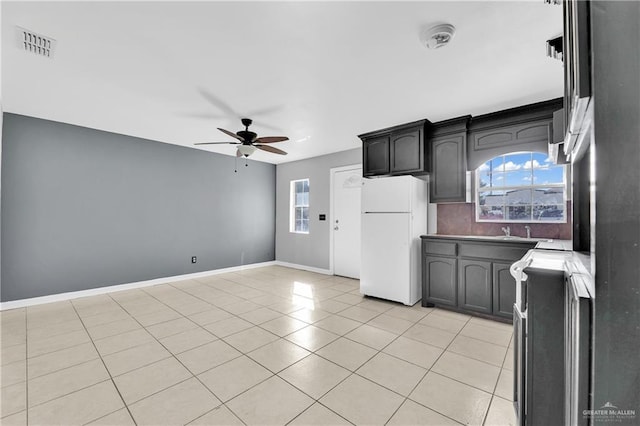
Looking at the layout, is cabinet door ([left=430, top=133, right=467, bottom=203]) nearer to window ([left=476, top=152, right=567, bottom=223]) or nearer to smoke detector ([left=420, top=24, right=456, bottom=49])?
window ([left=476, top=152, right=567, bottom=223])

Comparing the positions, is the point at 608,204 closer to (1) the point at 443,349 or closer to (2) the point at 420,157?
(1) the point at 443,349

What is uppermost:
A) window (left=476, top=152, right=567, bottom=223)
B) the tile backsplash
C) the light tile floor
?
window (left=476, top=152, right=567, bottom=223)

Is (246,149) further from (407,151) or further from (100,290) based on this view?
(100,290)

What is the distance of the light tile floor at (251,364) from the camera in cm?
173

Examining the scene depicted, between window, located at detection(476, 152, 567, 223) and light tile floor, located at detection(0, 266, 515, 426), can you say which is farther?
window, located at detection(476, 152, 567, 223)

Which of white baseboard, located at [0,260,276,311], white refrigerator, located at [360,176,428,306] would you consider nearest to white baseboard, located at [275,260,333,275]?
white baseboard, located at [0,260,276,311]

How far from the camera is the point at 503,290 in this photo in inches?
124

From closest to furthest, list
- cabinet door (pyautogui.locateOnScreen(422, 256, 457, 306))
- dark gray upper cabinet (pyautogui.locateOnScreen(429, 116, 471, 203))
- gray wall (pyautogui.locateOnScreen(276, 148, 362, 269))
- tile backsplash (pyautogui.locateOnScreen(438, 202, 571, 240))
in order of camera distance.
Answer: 1. tile backsplash (pyautogui.locateOnScreen(438, 202, 571, 240))
2. cabinet door (pyautogui.locateOnScreen(422, 256, 457, 306))
3. dark gray upper cabinet (pyautogui.locateOnScreen(429, 116, 471, 203))
4. gray wall (pyautogui.locateOnScreen(276, 148, 362, 269))

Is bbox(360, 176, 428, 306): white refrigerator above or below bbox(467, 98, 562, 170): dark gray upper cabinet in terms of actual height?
below

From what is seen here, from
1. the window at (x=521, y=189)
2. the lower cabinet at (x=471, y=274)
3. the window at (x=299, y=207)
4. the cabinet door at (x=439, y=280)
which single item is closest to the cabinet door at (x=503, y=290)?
the lower cabinet at (x=471, y=274)

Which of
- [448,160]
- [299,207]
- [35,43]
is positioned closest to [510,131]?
[448,160]

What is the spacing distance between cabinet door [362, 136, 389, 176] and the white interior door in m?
0.72

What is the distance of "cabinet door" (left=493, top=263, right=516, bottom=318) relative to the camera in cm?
309

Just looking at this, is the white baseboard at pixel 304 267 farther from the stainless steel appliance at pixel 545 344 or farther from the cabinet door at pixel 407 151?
the stainless steel appliance at pixel 545 344
